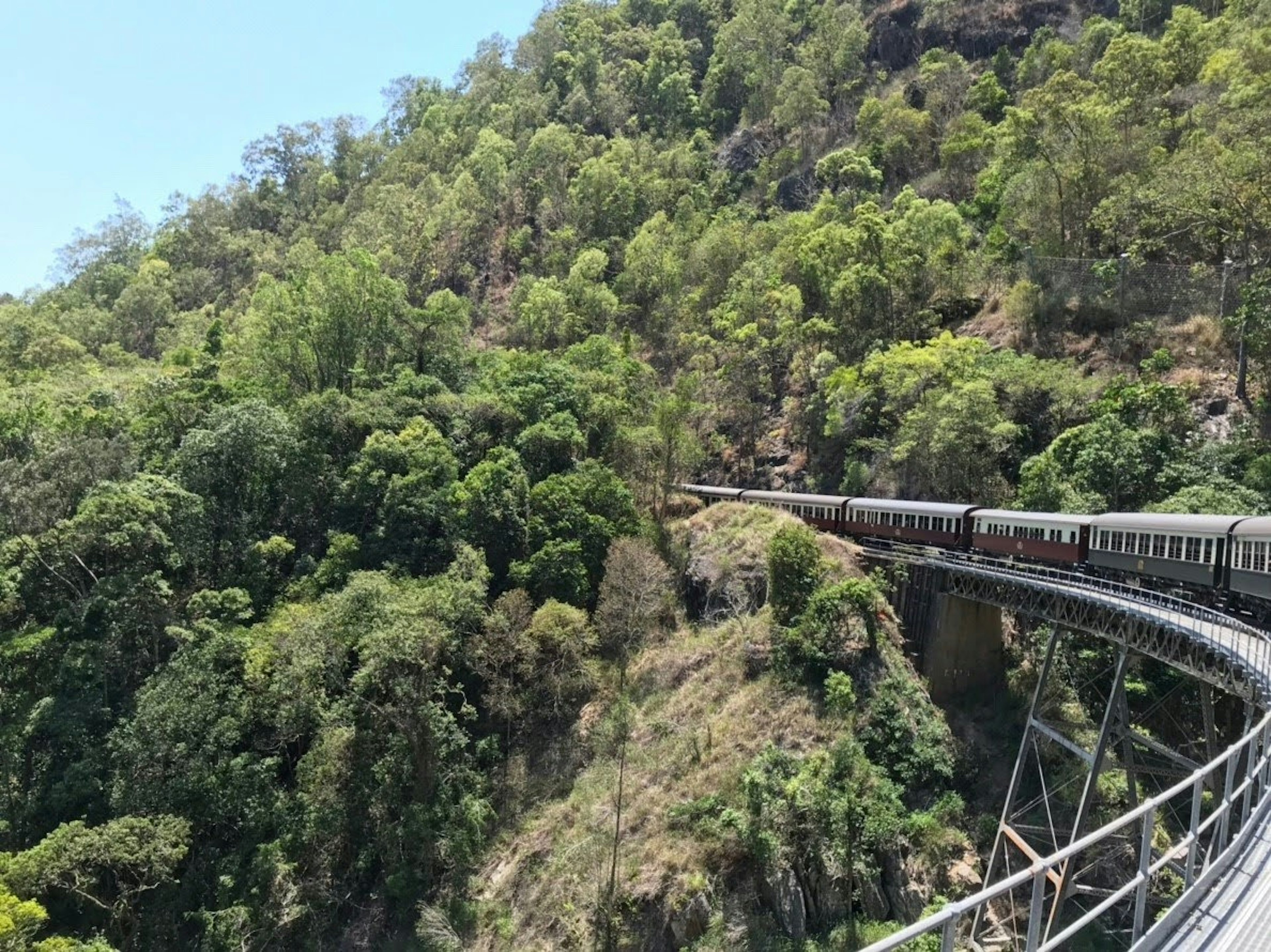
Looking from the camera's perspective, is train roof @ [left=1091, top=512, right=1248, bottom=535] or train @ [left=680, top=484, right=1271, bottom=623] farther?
train roof @ [left=1091, top=512, right=1248, bottom=535]

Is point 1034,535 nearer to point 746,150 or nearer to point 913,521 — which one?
point 913,521

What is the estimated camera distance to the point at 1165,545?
69.1 feet

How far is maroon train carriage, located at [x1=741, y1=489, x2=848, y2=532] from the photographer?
32594mm

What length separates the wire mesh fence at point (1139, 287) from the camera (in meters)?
33.5

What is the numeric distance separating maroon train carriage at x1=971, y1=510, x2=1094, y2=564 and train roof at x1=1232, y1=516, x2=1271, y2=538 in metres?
4.69

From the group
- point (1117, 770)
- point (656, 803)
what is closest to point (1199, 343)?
point (1117, 770)

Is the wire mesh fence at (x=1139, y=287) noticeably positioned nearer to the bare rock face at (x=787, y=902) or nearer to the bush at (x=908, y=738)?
→ the bush at (x=908, y=738)

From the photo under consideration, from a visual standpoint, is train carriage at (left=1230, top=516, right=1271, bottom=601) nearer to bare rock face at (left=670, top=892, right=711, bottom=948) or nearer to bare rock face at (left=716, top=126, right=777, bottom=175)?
bare rock face at (left=670, top=892, right=711, bottom=948)

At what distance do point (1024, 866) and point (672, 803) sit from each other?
32.0 ft

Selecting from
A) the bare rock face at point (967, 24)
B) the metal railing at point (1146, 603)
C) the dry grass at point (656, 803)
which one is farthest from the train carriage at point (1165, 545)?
the bare rock face at point (967, 24)

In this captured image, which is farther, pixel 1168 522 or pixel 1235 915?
pixel 1168 522

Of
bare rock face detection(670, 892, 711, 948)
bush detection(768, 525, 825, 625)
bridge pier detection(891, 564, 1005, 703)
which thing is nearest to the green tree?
bush detection(768, 525, 825, 625)

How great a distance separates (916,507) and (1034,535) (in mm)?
4508

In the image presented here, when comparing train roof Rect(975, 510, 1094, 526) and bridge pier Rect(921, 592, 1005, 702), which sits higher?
train roof Rect(975, 510, 1094, 526)
